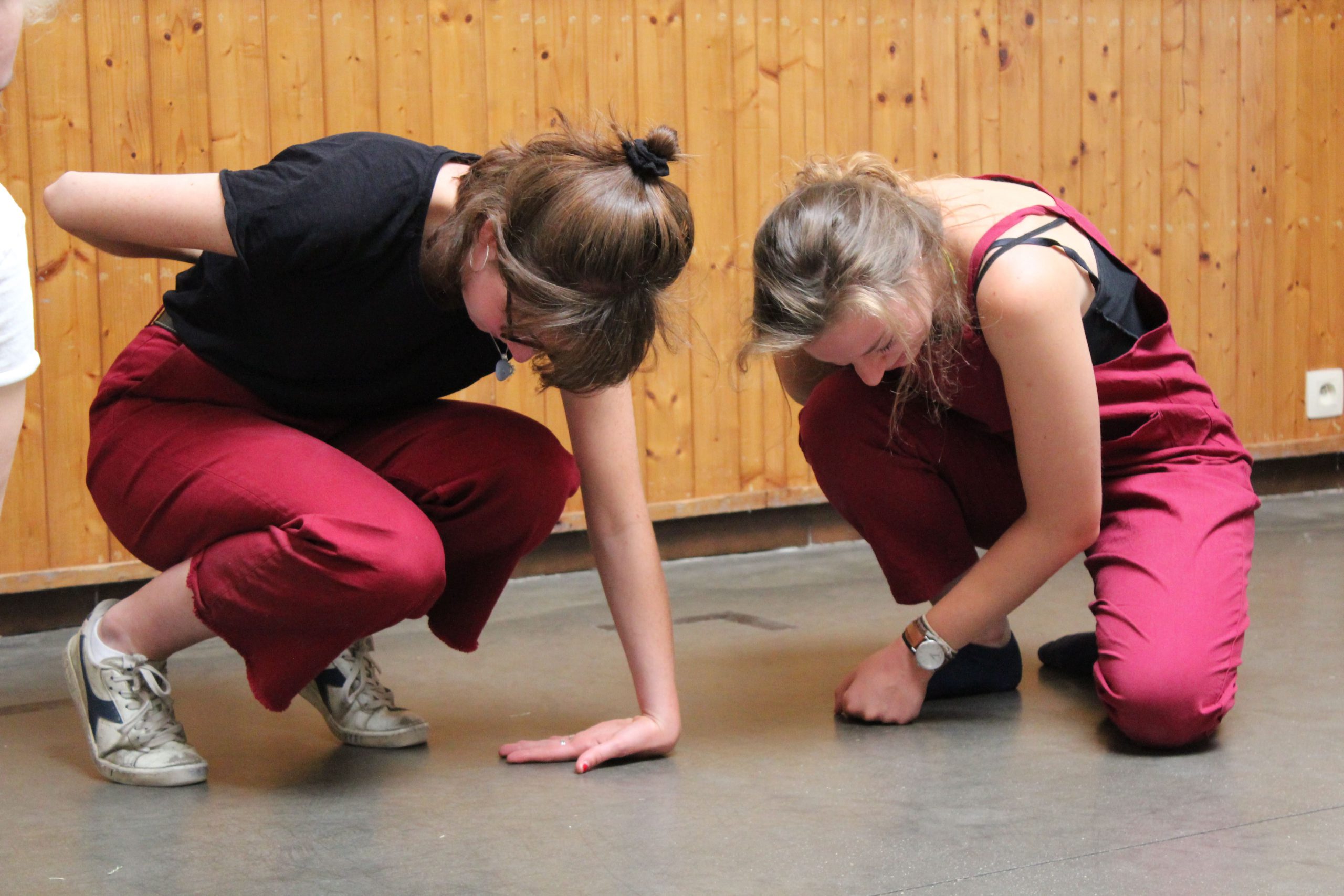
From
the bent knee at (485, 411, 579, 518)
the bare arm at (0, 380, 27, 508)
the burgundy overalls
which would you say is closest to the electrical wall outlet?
the burgundy overalls

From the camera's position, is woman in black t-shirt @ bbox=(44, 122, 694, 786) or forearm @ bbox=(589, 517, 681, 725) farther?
forearm @ bbox=(589, 517, 681, 725)

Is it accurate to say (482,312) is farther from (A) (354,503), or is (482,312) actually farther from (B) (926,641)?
(B) (926,641)

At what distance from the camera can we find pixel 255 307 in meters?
1.51

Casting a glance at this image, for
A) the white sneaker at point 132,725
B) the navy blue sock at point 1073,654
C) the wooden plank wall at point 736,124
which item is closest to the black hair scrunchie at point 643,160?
the wooden plank wall at point 736,124

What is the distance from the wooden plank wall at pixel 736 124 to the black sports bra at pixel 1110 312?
0.58 meters

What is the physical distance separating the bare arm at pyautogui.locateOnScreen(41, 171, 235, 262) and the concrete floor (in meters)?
0.59

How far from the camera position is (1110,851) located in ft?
4.22

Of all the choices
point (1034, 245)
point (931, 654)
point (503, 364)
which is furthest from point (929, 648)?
point (503, 364)

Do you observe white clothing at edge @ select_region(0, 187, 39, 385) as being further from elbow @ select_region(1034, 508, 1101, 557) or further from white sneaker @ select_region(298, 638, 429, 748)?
elbow @ select_region(1034, 508, 1101, 557)

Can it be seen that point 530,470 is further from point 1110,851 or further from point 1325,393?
point 1325,393

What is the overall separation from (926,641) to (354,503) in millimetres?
694

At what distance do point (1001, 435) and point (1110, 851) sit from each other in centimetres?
Answer: 63

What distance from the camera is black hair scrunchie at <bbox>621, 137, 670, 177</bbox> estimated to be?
4.18 feet

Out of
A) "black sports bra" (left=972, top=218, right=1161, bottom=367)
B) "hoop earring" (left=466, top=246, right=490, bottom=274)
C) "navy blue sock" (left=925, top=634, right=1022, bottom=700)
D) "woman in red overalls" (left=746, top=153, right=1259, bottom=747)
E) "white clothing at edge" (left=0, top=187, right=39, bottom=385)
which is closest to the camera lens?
"white clothing at edge" (left=0, top=187, right=39, bottom=385)
